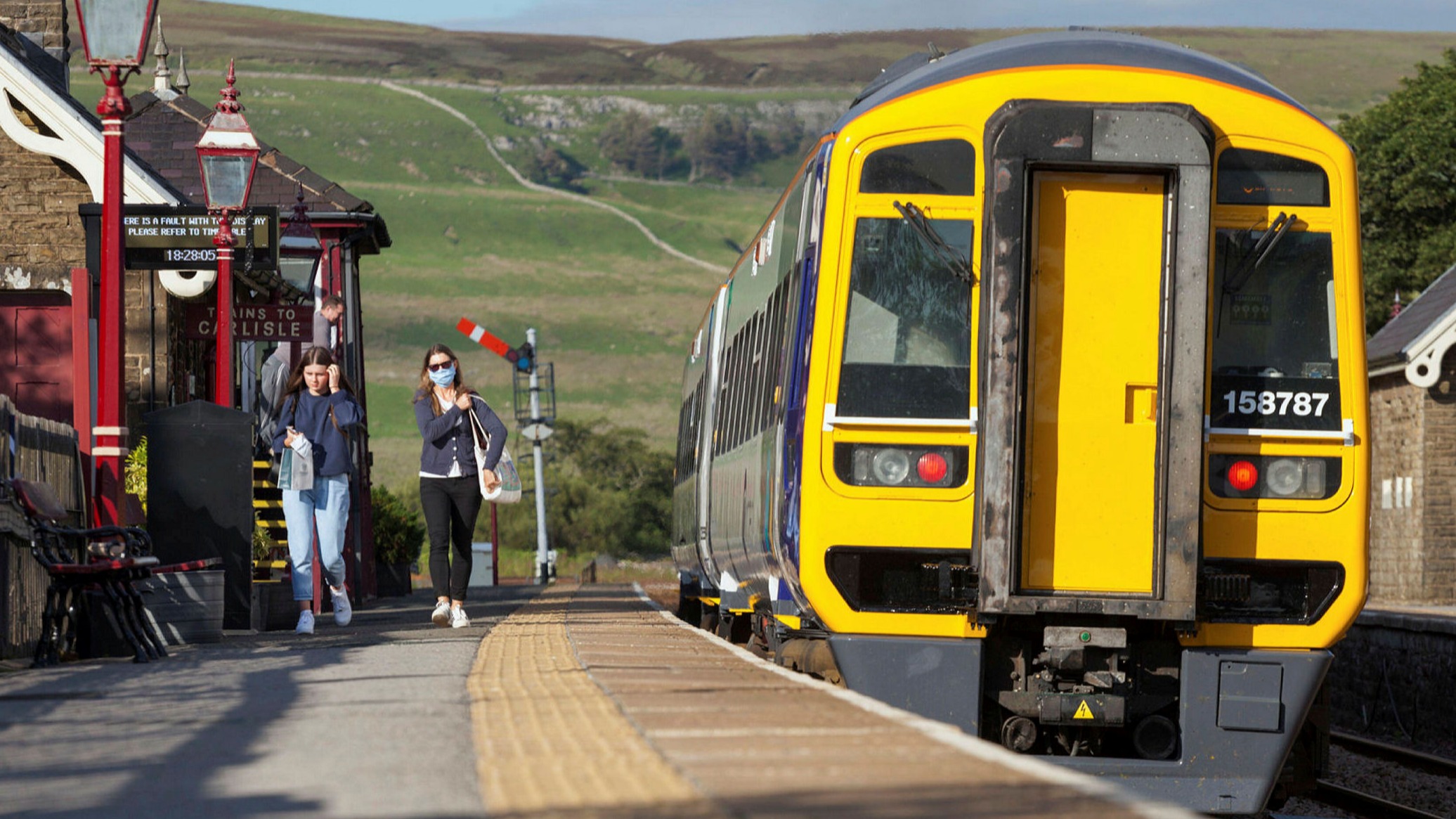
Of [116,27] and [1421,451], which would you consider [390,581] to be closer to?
[1421,451]

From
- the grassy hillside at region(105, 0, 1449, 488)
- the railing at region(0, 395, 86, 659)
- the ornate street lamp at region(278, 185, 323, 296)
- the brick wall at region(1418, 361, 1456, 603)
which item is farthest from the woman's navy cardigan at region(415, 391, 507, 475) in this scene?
the grassy hillside at region(105, 0, 1449, 488)

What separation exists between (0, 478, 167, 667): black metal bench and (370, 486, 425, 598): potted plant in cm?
1978

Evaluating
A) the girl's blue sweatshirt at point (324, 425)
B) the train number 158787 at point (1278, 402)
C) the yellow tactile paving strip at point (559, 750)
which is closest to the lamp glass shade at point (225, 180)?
the girl's blue sweatshirt at point (324, 425)

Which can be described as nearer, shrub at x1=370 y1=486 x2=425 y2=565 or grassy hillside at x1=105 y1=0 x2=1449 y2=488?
shrub at x1=370 y1=486 x2=425 y2=565

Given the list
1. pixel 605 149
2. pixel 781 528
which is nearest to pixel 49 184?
pixel 781 528

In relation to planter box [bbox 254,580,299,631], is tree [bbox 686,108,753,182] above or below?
above

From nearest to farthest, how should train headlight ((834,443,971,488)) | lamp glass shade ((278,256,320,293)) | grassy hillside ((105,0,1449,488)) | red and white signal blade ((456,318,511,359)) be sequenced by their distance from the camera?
train headlight ((834,443,971,488))
lamp glass shade ((278,256,320,293))
red and white signal blade ((456,318,511,359))
grassy hillside ((105,0,1449,488))

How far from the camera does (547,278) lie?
452 feet

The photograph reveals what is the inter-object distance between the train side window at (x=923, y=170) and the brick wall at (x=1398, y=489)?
2239 centimetres

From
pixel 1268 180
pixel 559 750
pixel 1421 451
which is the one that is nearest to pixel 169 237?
pixel 1268 180

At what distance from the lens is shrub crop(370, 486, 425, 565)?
103 ft

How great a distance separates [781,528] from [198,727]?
10.6 ft

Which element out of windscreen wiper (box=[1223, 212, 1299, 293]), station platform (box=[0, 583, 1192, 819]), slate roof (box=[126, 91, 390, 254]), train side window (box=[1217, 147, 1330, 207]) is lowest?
station platform (box=[0, 583, 1192, 819])

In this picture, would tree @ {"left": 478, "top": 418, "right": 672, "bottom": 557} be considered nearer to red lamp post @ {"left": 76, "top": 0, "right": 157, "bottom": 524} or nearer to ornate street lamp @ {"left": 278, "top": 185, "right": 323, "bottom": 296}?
ornate street lamp @ {"left": 278, "top": 185, "right": 323, "bottom": 296}
